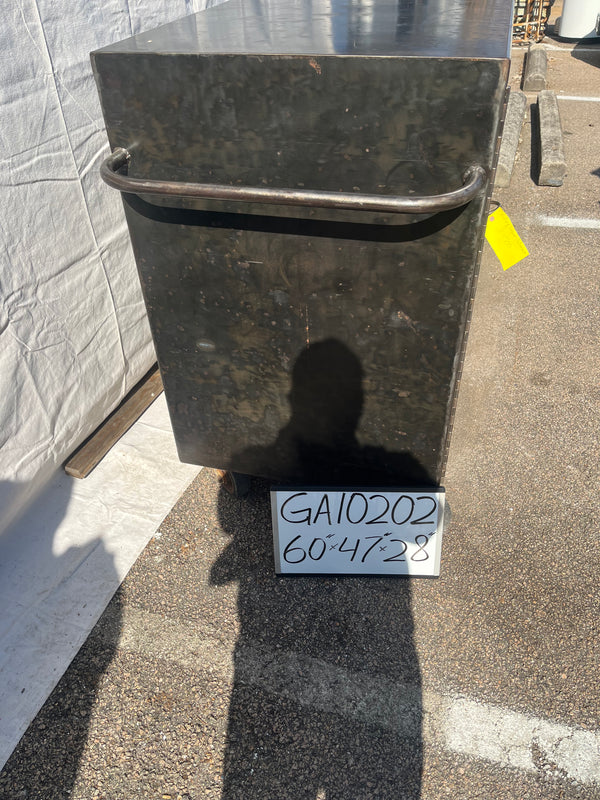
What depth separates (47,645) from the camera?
76.0 inches

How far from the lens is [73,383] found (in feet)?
7.82

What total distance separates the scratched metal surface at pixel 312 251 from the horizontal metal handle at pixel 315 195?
0.31 ft

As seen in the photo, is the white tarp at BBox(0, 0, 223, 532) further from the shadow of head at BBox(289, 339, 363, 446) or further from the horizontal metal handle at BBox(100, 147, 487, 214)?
the shadow of head at BBox(289, 339, 363, 446)

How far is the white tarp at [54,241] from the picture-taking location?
6.42 feet

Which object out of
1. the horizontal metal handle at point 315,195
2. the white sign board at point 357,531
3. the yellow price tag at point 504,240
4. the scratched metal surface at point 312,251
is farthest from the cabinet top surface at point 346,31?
the white sign board at point 357,531

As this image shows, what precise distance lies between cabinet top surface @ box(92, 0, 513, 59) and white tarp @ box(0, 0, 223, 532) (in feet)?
1.95

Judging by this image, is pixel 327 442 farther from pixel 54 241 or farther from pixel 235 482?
pixel 54 241

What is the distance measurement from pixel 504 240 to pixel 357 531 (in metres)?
1.05

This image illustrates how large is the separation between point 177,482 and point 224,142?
1.52m

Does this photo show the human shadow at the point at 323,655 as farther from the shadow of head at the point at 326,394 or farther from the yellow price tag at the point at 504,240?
the yellow price tag at the point at 504,240

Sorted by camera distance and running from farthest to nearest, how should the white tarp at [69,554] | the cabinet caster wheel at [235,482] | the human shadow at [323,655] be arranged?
the cabinet caster wheel at [235,482], the white tarp at [69,554], the human shadow at [323,655]

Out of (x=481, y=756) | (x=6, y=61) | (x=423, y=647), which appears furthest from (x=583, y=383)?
(x=6, y=61)

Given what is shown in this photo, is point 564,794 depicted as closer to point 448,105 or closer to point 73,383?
point 448,105

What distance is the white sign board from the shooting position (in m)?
1.93
